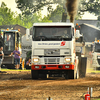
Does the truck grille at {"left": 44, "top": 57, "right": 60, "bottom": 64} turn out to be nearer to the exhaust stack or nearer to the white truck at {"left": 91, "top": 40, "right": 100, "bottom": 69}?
the exhaust stack

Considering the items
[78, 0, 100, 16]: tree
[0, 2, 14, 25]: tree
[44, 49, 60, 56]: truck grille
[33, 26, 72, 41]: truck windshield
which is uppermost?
[0, 2, 14, 25]: tree

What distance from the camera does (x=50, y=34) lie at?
18391 mm

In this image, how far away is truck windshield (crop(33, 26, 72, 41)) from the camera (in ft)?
60.3

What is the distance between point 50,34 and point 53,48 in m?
0.73

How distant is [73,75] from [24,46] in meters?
11.4

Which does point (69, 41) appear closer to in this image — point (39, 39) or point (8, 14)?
point (39, 39)

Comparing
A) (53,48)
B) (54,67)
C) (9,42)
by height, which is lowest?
(54,67)

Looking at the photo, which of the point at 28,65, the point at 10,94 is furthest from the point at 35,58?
the point at 28,65

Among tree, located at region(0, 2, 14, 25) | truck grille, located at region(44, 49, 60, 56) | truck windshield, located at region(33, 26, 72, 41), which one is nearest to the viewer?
truck windshield, located at region(33, 26, 72, 41)

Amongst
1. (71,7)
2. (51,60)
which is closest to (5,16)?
(71,7)

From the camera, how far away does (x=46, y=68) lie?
1881cm

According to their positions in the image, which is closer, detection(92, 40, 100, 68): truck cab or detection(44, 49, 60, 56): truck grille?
detection(44, 49, 60, 56): truck grille

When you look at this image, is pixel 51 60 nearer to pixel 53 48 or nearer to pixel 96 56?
pixel 53 48

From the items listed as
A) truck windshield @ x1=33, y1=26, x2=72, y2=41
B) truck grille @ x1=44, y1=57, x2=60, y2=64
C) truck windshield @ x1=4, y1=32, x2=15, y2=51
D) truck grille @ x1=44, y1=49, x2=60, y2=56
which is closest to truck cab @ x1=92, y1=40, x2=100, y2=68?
truck windshield @ x1=4, y1=32, x2=15, y2=51
